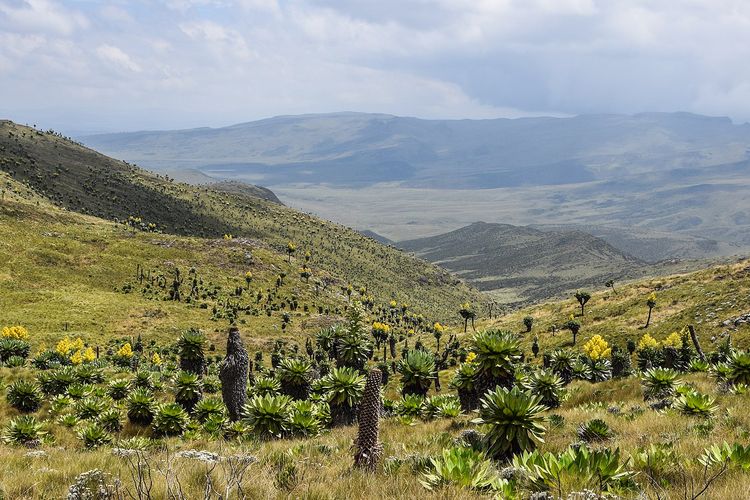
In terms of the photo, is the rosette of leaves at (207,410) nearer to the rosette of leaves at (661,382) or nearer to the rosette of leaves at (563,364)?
the rosette of leaves at (661,382)

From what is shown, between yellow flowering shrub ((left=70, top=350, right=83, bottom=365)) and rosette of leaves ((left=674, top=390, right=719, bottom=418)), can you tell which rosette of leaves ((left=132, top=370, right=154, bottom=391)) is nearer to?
yellow flowering shrub ((left=70, top=350, right=83, bottom=365))

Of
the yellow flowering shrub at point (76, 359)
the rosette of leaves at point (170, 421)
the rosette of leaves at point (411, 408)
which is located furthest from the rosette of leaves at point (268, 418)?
the yellow flowering shrub at point (76, 359)

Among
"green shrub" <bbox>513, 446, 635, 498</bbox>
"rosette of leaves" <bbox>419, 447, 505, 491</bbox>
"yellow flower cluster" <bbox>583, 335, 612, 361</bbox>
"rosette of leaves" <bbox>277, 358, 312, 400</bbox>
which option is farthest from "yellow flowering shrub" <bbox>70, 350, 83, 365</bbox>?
"yellow flower cluster" <bbox>583, 335, 612, 361</bbox>

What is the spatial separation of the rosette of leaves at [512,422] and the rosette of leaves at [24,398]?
25.6 m

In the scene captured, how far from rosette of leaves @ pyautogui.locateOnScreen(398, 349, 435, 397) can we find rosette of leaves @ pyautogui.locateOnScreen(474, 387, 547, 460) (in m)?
14.2

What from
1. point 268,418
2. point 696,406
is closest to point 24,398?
point 268,418

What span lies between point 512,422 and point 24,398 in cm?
2650

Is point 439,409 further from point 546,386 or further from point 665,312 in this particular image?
point 665,312

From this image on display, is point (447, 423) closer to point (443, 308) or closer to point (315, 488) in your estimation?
point (315, 488)

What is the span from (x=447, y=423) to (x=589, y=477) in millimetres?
13150

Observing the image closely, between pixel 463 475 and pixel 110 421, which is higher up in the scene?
pixel 463 475

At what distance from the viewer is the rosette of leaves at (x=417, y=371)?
25.1 metres

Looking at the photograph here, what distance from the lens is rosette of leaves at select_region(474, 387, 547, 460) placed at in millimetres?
10359

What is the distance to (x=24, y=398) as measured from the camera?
2561cm
